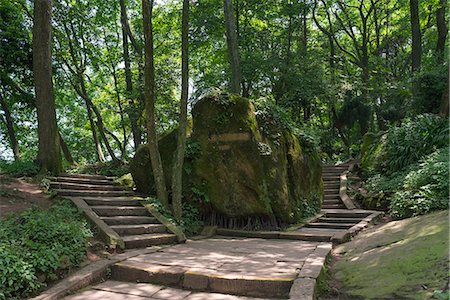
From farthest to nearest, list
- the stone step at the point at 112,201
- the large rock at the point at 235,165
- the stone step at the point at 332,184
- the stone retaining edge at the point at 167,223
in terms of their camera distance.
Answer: the stone step at the point at 332,184
the large rock at the point at 235,165
the stone step at the point at 112,201
the stone retaining edge at the point at 167,223

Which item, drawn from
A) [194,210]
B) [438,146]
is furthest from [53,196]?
[438,146]

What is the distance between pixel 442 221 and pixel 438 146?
5220 millimetres

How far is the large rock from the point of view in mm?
7840

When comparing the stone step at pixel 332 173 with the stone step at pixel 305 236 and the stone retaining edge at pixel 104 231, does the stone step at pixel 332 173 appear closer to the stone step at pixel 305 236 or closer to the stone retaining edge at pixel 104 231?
the stone step at pixel 305 236

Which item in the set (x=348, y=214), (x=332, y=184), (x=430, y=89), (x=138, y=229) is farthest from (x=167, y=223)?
(x=430, y=89)

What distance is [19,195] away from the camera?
6824mm

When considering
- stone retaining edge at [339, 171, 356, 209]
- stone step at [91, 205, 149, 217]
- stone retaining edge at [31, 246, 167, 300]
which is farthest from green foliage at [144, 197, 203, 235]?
stone retaining edge at [339, 171, 356, 209]

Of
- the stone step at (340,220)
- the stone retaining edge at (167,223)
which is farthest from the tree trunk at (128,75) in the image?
the stone step at (340,220)

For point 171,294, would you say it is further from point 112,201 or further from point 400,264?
point 112,201

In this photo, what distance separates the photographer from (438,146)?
9.09 metres

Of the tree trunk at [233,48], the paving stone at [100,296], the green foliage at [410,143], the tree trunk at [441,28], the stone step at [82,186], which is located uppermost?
the tree trunk at [441,28]

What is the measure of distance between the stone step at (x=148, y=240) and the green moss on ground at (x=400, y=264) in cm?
307

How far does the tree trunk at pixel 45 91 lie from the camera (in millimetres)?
8875

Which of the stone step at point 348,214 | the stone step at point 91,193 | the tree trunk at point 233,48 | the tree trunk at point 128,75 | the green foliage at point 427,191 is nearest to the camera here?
the green foliage at point 427,191
